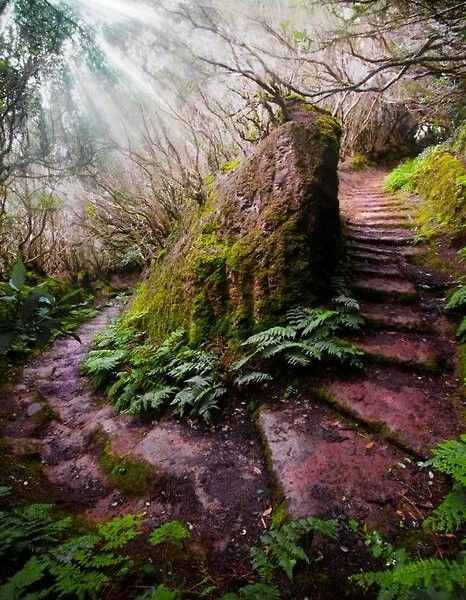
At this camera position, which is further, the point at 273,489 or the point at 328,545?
the point at 273,489

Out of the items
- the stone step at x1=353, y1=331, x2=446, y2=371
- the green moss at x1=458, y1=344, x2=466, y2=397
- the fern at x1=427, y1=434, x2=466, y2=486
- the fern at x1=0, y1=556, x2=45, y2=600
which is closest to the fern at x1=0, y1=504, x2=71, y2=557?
the fern at x1=0, y1=556, x2=45, y2=600

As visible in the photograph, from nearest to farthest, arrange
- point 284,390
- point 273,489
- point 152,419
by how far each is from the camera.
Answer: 1. point 273,489
2. point 284,390
3. point 152,419

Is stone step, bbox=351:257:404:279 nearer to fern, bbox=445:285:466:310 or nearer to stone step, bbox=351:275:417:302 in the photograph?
stone step, bbox=351:275:417:302

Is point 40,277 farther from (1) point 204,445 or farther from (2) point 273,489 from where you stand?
(2) point 273,489

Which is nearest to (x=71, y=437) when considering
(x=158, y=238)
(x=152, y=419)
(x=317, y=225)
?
(x=152, y=419)

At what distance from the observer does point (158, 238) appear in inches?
424

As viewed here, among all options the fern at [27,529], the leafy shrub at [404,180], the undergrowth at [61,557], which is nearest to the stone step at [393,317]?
the undergrowth at [61,557]

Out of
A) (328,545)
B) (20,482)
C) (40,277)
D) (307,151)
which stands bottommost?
(328,545)

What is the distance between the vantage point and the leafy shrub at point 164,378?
14.2 feet

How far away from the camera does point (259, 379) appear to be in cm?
424

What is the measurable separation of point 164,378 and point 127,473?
4.64ft

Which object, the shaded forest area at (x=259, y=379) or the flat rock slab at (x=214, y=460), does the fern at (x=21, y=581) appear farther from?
the flat rock slab at (x=214, y=460)

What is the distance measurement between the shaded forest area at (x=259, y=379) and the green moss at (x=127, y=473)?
20 mm

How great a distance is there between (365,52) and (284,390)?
1355cm
